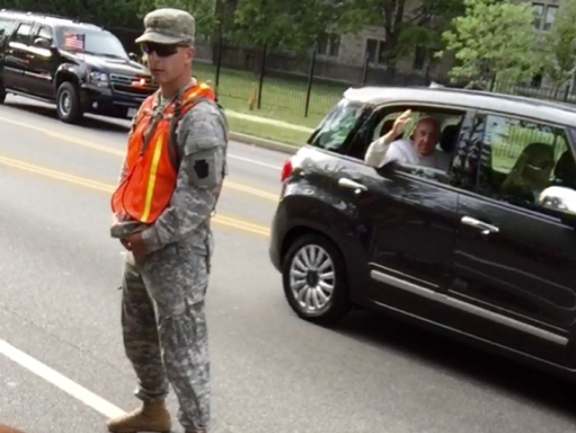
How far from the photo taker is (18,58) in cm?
2105

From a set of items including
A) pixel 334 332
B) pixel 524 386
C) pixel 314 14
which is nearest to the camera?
pixel 524 386

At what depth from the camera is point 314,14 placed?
182 feet

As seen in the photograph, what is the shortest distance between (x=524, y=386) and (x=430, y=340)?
89 cm

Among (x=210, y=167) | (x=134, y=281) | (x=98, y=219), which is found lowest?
(x=98, y=219)

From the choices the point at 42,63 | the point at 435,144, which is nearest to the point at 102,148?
the point at 42,63

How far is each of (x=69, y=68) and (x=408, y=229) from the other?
47.4 feet

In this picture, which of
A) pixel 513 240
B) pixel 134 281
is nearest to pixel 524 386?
pixel 513 240

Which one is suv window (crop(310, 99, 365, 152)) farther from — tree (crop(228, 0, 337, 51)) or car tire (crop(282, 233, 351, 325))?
tree (crop(228, 0, 337, 51))

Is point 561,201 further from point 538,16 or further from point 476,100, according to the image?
point 538,16

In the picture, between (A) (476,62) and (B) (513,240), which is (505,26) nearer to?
(A) (476,62)

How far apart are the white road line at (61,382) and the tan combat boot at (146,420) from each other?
10.6 inches

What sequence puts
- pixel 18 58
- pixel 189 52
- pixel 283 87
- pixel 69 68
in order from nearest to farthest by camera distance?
pixel 189 52
pixel 69 68
pixel 18 58
pixel 283 87

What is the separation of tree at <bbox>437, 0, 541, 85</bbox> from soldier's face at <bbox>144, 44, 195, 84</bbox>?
2388 centimetres

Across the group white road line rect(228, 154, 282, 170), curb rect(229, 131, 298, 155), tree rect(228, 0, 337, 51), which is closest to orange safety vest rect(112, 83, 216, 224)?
white road line rect(228, 154, 282, 170)
